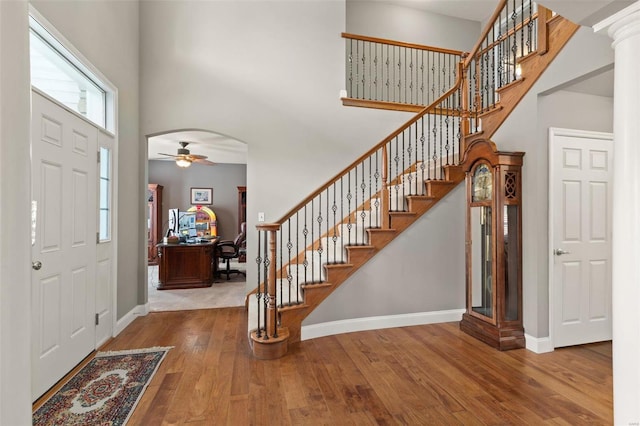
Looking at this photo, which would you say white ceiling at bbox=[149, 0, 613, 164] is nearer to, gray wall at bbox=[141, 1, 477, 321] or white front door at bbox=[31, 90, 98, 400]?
gray wall at bbox=[141, 1, 477, 321]

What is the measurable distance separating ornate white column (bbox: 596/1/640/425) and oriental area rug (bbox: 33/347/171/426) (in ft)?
9.09

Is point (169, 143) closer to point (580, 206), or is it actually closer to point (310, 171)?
point (310, 171)

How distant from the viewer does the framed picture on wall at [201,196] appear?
9250mm

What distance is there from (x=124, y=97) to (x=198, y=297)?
10.1 ft

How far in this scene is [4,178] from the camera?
81 cm

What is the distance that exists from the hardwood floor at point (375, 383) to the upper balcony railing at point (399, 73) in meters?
4.09

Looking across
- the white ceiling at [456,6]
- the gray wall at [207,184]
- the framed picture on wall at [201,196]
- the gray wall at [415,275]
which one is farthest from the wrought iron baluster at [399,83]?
the framed picture on wall at [201,196]

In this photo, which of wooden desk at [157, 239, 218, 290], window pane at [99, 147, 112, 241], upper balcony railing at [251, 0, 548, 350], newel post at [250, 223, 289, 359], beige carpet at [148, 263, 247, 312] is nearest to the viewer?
newel post at [250, 223, 289, 359]

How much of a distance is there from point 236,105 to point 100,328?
312cm

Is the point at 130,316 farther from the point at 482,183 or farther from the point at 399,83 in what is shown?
the point at 399,83

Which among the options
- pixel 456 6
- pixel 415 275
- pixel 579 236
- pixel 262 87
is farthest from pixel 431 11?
pixel 415 275

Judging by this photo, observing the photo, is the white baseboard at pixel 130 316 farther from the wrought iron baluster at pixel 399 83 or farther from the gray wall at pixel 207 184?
the gray wall at pixel 207 184

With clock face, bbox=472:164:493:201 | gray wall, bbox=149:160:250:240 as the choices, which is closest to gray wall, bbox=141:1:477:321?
clock face, bbox=472:164:493:201

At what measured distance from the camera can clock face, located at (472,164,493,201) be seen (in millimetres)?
3301
